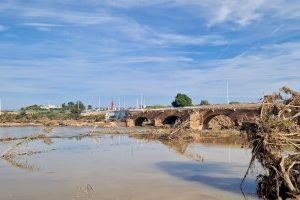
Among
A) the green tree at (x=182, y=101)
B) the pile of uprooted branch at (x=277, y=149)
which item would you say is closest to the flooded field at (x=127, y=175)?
the pile of uprooted branch at (x=277, y=149)

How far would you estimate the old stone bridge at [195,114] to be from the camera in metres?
55.7

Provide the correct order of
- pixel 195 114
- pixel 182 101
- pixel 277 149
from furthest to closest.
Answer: pixel 182 101
pixel 195 114
pixel 277 149

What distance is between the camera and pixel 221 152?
3097cm

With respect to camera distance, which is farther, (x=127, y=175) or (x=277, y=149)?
(x=127, y=175)

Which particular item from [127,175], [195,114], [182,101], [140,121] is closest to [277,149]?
[127,175]

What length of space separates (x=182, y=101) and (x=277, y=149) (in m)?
89.9

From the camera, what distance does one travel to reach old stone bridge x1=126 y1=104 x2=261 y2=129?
5566 cm

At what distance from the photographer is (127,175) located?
2150 centimetres

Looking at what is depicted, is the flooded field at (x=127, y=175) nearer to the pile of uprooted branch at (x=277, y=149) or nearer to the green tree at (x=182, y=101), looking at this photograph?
the pile of uprooted branch at (x=277, y=149)

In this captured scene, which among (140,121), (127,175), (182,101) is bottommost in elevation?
(127,175)

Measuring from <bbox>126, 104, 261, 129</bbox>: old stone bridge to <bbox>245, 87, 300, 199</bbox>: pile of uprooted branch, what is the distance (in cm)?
2610

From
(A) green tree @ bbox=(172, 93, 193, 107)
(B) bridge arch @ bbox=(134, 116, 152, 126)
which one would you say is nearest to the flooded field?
(B) bridge arch @ bbox=(134, 116, 152, 126)

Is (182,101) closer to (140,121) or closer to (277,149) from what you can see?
(140,121)

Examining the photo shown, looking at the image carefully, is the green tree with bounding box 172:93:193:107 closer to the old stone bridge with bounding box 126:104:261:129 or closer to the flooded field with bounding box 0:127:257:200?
the old stone bridge with bounding box 126:104:261:129
